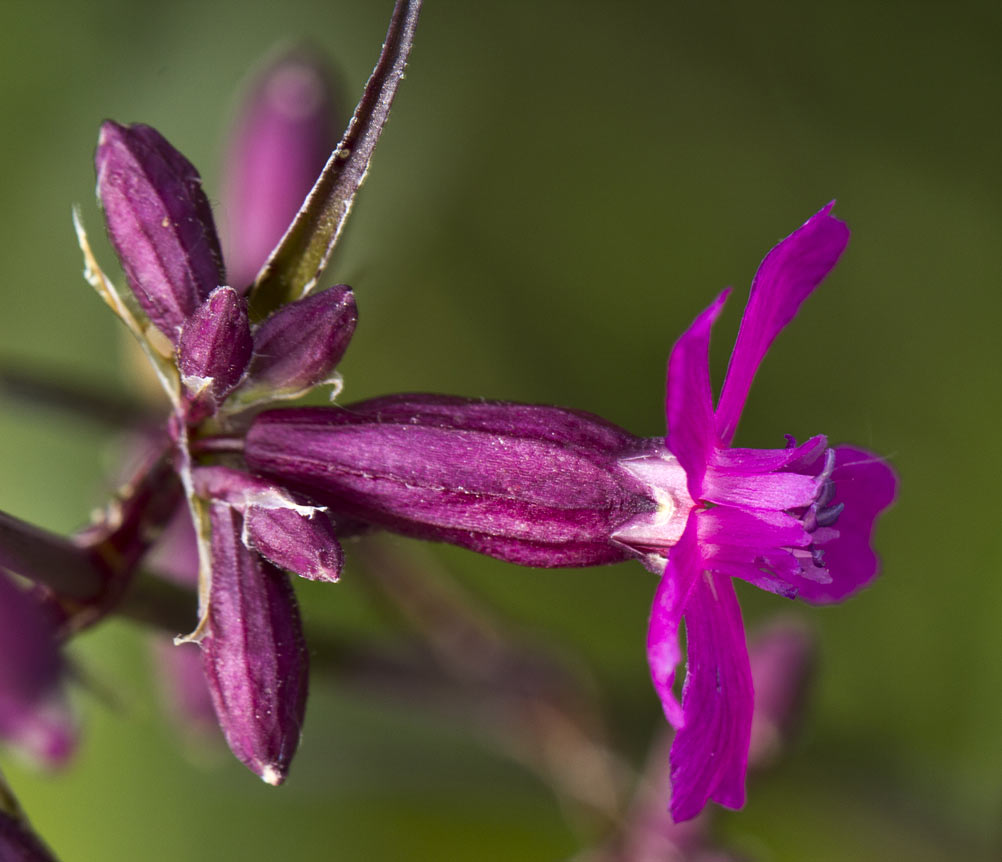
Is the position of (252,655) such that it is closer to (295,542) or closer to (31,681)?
(295,542)

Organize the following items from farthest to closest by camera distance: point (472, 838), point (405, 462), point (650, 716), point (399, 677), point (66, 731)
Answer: point (472, 838), point (650, 716), point (399, 677), point (66, 731), point (405, 462)

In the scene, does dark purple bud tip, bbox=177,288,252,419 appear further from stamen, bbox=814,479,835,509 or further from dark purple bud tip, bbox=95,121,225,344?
stamen, bbox=814,479,835,509

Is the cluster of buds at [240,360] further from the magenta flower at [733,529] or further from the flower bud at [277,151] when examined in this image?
the flower bud at [277,151]

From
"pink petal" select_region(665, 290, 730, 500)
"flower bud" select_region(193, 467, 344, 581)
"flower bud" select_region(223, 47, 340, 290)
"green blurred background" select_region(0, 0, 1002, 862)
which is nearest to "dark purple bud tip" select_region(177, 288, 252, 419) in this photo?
"flower bud" select_region(193, 467, 344, 581)

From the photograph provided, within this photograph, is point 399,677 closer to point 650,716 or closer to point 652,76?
point 650,716

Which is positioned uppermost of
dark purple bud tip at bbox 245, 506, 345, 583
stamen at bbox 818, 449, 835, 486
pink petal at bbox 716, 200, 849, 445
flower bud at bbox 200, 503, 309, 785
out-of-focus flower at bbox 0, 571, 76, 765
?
pink petal at bbox 716, 200, 849, 445

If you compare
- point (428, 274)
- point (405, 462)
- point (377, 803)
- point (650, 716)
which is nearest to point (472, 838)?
point (377, 803)

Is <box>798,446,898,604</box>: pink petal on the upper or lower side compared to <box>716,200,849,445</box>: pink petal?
lower
